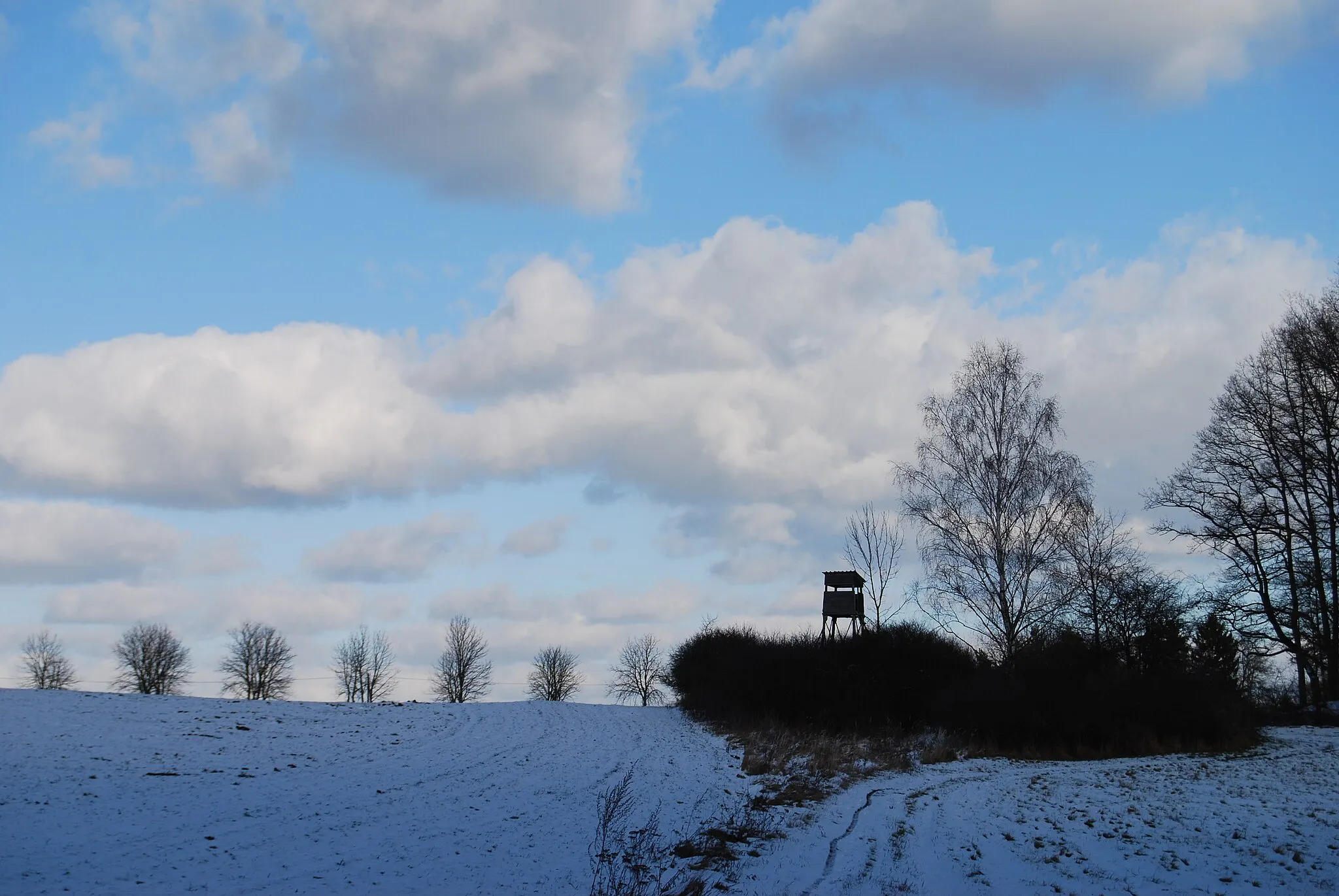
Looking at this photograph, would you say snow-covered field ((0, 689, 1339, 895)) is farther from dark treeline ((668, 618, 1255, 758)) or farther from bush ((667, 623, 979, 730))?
bush ((667, 623, 979, 730))

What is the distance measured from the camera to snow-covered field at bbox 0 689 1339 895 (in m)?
10.7

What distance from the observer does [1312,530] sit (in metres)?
30.5

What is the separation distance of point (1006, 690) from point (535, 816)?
1834 cm

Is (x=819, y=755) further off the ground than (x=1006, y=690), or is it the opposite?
(x=1006, y=690)

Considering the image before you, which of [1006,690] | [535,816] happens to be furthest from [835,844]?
[1006,690]

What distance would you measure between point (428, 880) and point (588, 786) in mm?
7320

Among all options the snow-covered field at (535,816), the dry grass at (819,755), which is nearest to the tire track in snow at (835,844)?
the snow-covered field at (535,816)

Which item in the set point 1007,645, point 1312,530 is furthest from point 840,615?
point 1312,530

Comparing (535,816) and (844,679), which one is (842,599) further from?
(535,816)

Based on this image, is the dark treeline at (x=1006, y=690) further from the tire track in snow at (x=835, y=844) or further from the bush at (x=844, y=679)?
the tire track in snow at (x=835, y=844)

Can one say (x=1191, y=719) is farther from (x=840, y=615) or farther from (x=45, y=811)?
(x=45, y=811)

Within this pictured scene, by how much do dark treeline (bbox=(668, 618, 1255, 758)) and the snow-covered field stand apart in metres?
2.76

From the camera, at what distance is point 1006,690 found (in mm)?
28062

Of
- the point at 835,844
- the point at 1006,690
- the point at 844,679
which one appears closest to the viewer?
the point at 835,844
